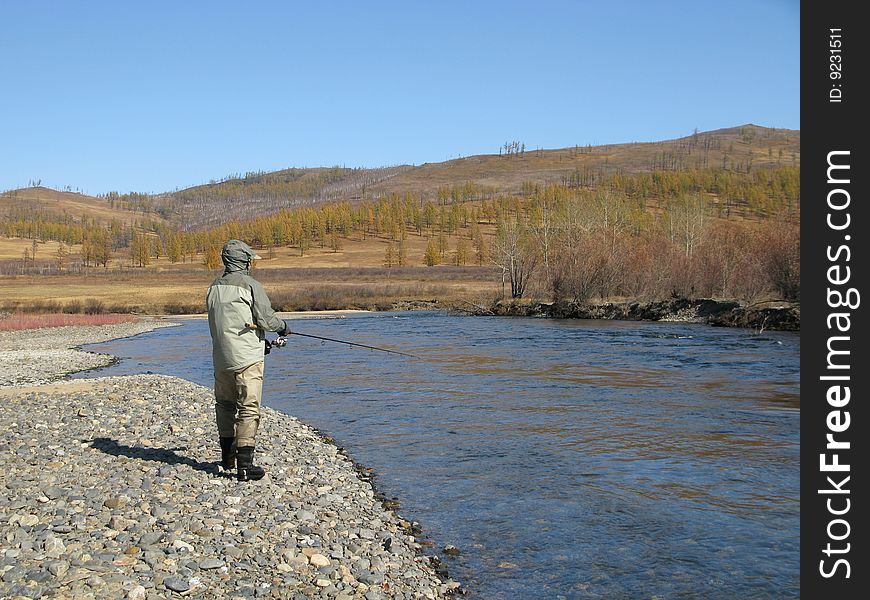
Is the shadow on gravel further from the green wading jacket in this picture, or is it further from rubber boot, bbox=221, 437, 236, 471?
the green wading jacket

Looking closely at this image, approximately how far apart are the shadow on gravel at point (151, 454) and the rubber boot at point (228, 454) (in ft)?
0.60

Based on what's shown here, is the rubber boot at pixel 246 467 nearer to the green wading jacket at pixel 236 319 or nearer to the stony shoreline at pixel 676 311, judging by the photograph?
the green wading jacket at pixel 236 319

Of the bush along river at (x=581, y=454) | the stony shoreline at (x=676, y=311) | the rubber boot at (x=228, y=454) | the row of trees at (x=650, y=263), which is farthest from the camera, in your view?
the row of trees at (x=650, y=263)

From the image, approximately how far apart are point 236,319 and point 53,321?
44.4m

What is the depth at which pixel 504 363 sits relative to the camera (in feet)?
79.5

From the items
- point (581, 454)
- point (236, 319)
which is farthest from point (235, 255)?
point (581, 454)

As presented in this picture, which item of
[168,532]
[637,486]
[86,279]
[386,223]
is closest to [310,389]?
[637,486]

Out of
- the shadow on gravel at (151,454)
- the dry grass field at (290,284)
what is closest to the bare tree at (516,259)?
the dry grass field at (290,284)

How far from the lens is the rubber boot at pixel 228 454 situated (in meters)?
9.46

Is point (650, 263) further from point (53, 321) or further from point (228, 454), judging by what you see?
point (228, 454)

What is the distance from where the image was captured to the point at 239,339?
8.84 meters

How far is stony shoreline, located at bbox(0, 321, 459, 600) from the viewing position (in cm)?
625

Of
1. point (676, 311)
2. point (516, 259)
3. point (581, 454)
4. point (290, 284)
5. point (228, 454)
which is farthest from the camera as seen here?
point (290, 284)
